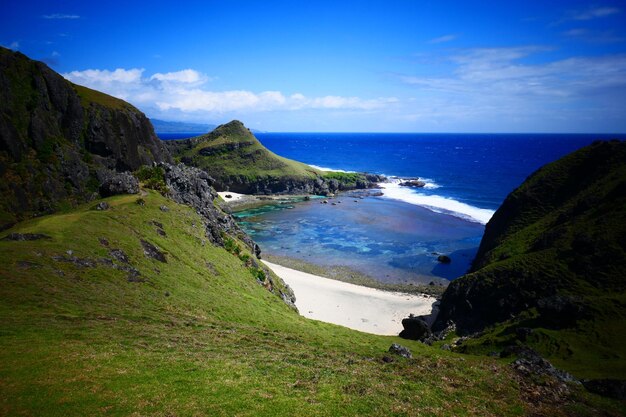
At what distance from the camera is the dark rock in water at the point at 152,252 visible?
41125 millimetres

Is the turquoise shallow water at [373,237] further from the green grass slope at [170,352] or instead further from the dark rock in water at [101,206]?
the dark rock in water at [101,206]

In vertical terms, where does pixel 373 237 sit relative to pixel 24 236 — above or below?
below

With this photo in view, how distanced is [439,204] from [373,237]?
2280 inches

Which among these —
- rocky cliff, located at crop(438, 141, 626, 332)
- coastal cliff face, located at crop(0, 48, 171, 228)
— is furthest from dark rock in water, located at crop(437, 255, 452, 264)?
coastal cliff face, located at crop(0, 48, 171, 228)

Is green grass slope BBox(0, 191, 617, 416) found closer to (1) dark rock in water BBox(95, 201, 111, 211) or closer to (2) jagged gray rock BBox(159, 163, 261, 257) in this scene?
(1) dark rock in water BBox(95, 201, 111, 211)

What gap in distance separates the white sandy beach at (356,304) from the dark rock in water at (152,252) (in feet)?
86.6

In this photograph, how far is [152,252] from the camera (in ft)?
137

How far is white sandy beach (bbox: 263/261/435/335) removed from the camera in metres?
56.6

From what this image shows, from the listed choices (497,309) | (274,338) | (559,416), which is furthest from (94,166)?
(559,416)

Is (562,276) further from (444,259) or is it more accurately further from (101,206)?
(101,206)

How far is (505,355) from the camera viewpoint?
35.9 m

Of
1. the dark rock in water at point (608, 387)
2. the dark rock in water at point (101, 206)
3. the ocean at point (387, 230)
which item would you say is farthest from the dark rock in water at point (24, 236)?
the ocean at point (387, 230)

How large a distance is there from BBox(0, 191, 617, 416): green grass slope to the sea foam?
10343cm

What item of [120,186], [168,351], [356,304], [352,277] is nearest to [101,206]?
[120,186]
